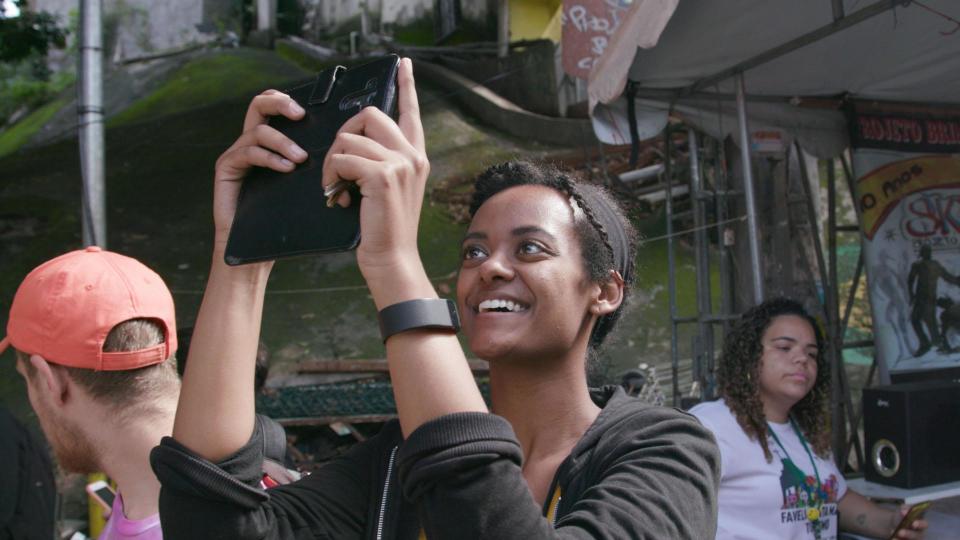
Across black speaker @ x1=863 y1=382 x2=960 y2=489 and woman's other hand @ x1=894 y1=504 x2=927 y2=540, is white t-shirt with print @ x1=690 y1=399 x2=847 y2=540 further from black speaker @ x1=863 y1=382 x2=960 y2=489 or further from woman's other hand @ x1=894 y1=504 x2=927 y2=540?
black speaker @ x1=863 y1=382 x2=960 y2=489

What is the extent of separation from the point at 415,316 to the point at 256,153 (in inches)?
15.5

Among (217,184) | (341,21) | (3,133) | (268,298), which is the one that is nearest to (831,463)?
(217,184)

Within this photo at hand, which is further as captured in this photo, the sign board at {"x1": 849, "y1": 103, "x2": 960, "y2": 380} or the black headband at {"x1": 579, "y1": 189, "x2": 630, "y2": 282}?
the sign board at {"x1": 849, "y1": 103, "x2": 960, "y2": 380}

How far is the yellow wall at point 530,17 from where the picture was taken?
53.3ft

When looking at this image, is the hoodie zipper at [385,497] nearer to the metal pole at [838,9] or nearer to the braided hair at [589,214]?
the braided hair at [589,214]

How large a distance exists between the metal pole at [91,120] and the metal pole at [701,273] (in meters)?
3.89

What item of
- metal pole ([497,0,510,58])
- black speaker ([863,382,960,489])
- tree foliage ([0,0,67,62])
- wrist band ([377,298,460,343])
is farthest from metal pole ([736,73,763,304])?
metal pole ([497,0,510,58])

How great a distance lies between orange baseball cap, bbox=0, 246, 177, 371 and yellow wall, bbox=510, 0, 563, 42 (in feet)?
49.3

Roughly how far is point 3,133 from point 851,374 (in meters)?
17.8

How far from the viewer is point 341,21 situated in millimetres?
19578

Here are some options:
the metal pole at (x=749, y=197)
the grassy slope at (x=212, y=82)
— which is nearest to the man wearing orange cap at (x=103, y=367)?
the metal pole at (x=749, y=197)

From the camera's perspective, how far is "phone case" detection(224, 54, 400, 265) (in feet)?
3.66

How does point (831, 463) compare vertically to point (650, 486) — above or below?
below

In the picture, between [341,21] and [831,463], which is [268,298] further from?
[341,21]
